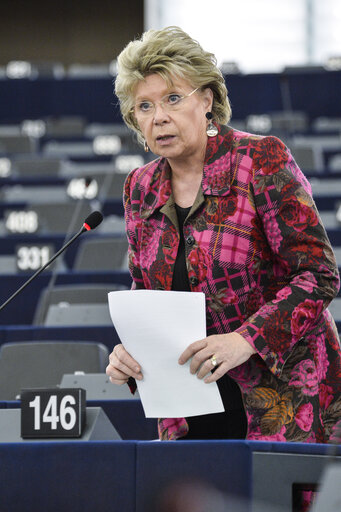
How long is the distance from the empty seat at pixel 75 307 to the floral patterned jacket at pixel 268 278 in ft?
6.80

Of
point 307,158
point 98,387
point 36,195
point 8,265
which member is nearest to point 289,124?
point 307,158

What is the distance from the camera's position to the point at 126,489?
154 cm

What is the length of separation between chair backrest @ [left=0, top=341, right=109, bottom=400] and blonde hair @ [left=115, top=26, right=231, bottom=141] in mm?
1401

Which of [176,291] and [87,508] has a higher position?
[176,291]

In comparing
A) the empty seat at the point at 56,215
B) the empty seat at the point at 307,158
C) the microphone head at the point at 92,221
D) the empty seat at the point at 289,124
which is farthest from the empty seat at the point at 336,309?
the empty seat at the point at 289,124

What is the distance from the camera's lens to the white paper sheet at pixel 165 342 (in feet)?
5.24

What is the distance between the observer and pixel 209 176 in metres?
1.72

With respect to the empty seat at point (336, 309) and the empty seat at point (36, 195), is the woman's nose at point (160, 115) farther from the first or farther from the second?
the empty seat at point (36, 195)

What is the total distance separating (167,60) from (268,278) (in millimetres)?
423

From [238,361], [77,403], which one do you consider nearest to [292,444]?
[238,361]

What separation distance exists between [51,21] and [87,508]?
1312 centimetres

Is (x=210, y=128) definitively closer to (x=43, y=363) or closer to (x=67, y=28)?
(x=43, y=363)

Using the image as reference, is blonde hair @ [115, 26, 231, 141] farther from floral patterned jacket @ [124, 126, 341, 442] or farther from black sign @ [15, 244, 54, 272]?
black sign @ [15, 244, 54, 272]

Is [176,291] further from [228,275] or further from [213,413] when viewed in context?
[213,413]
